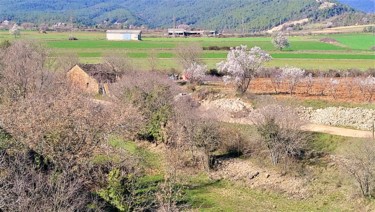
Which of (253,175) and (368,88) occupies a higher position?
(368,88)

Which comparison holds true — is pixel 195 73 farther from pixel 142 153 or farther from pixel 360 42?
pixel 360 42

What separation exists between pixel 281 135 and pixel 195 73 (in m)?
27.2

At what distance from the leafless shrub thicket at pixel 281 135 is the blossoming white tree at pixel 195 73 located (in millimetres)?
25926

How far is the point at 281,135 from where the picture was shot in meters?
34.2

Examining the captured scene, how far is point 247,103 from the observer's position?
164 ft

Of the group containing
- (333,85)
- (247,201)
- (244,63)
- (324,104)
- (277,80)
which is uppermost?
(244,63)

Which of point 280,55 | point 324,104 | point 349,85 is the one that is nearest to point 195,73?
point 324,104

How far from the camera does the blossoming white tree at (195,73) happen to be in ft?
198

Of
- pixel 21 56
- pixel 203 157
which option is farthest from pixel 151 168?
pixel 21 56

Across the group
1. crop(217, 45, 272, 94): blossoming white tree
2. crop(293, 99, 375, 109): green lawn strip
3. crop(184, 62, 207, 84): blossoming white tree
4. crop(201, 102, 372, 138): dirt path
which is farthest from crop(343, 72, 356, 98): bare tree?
crop(184, 62, 207, 84): blossoming white tree

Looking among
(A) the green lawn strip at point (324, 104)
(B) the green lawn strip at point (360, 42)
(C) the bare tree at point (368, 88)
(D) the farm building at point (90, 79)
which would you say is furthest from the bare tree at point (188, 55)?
(B) the green lawn strip at point (360, 42)

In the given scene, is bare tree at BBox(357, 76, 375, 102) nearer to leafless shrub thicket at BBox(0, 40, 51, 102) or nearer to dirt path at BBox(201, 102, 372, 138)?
dirt path at BBox(201, 102, 372, 138)

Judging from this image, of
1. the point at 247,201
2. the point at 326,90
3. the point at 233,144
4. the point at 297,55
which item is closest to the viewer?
the point at 247,201

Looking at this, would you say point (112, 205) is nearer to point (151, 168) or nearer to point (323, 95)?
point (151, 168)
